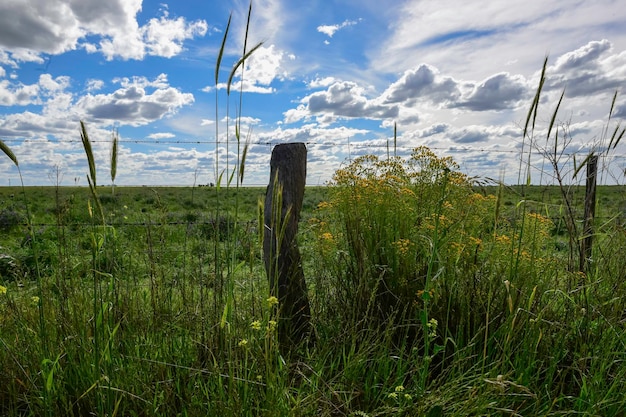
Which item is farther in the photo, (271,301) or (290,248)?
(290,248)

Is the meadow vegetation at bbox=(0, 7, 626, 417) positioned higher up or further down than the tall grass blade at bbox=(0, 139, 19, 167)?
further down

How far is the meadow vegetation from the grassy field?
0.02 metres

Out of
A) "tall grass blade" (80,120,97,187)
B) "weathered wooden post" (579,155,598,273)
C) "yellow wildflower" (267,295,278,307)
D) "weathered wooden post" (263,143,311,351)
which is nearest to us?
"tall grass blade" (80,120,97,187)

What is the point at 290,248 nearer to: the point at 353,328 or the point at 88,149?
the point at 353,328

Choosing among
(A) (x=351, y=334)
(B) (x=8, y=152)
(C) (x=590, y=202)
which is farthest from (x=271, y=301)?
(C) (x=590, y=202)

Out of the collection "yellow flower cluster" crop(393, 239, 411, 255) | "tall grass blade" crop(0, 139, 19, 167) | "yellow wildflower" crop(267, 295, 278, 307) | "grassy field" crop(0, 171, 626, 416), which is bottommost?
"grassy field" crop(0, 171, 626, 416)

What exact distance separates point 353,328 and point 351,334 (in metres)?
0.14

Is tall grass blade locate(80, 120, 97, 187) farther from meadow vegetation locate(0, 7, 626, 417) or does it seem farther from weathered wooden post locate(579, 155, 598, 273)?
weathered wooden post locate(579, 155, 598, 273)

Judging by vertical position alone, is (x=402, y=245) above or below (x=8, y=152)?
below

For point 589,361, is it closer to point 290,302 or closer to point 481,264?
point 481,264

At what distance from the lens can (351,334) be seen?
2.81 m

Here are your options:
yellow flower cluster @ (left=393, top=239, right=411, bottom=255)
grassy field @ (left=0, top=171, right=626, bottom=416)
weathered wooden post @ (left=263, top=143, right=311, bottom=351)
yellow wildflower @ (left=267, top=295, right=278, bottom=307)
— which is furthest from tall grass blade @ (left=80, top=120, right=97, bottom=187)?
yellow flower cluster @ (left=393, top=239, right=411, bottom=255)

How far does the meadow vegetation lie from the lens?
2.14 metres

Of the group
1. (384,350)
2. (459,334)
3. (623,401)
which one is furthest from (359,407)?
(623,401)
